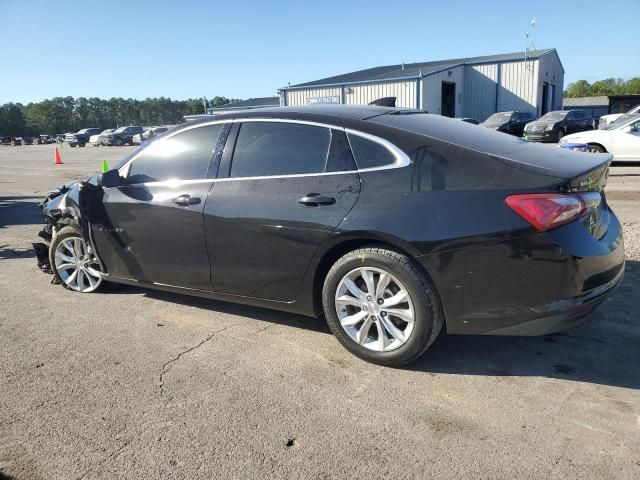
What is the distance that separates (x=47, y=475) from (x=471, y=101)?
42549 mm

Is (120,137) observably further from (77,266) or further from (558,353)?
(558,353)

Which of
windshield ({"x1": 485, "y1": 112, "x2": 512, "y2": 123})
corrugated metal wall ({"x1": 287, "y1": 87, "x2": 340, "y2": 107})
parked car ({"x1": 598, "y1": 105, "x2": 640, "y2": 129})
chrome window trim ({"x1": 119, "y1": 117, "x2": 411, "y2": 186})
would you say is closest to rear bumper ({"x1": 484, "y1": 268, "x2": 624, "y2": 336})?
chrome window trim ({"x1": 119, "y1": 117, "x2": 411, "y2": 186})

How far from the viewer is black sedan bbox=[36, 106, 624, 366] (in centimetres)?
282

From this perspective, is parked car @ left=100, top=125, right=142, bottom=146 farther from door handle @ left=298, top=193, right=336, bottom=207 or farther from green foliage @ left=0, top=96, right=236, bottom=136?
green foliage @ left=0, top=96, right=236, bottom=136

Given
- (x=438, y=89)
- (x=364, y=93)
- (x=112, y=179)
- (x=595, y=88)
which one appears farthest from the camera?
(x=595, y=88)

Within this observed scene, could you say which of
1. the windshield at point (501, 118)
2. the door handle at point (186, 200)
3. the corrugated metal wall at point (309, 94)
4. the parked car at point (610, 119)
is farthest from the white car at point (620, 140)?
the corrugated metal wall at point (309, 94)

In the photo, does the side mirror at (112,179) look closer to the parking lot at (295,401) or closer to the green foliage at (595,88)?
the parking lot at (295,401)

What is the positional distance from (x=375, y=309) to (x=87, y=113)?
125 metres

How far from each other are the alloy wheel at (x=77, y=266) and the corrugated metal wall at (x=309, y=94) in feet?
114

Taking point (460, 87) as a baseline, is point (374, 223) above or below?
below

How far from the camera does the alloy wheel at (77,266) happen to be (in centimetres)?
484

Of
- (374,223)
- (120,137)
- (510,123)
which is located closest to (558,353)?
(374,223)

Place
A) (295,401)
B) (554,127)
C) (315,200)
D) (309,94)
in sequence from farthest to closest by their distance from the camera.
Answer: (309,94), (554,127), (315,200), (295,401)

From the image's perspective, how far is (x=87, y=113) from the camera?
113 meters
